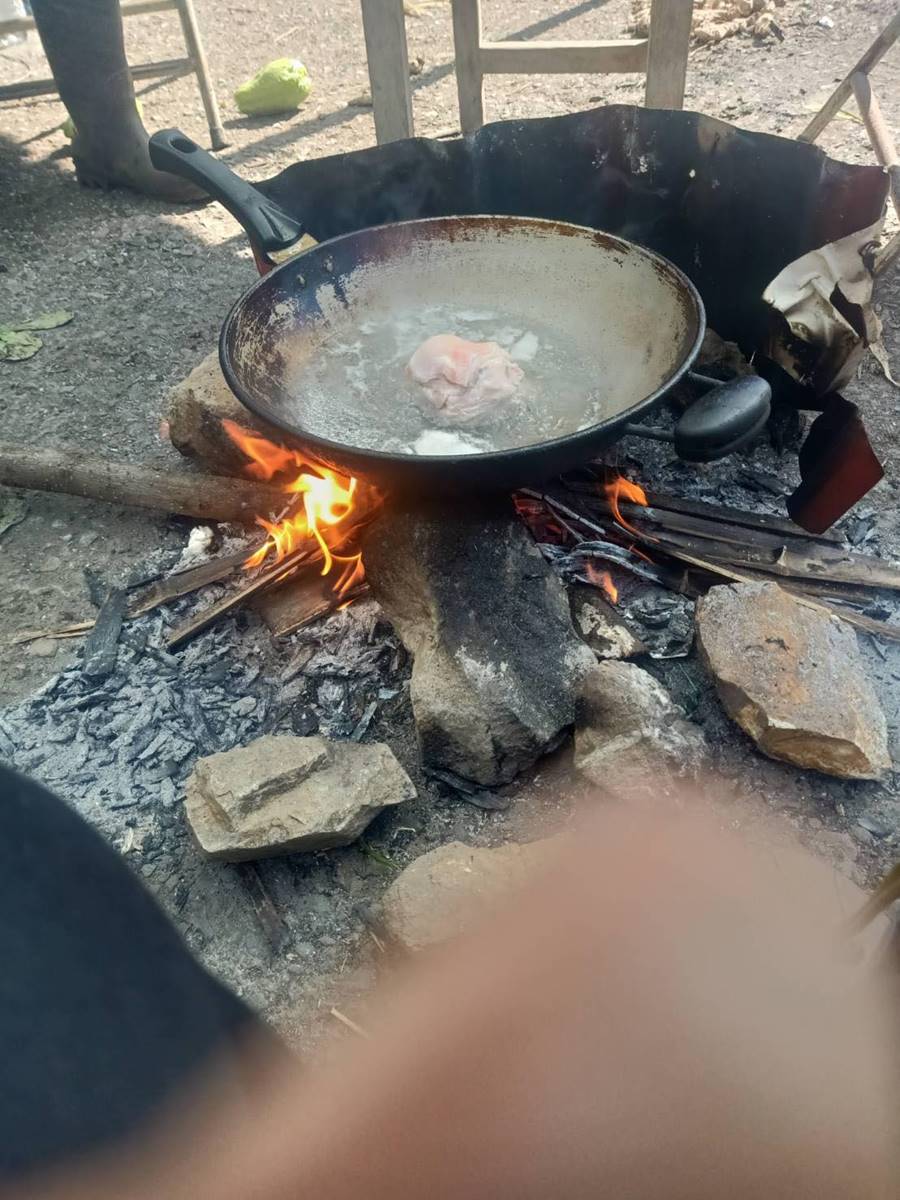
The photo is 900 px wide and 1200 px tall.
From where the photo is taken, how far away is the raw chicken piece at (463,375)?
2557 mm

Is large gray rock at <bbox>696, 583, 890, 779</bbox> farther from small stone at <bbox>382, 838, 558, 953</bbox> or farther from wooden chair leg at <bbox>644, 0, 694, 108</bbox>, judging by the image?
wooden chair leg at <bbox>644, 0, 694, 108</bbox>

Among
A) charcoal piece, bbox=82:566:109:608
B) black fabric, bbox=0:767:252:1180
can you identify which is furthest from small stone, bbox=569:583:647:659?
black fabric, bbox=0:767:252:1180

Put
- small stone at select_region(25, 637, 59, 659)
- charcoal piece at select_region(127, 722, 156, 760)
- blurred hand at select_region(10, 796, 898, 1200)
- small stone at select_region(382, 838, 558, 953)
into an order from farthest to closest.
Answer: small stone at select_region(25, 637, 59, 659) < charcoal piece at select_region(127, 722, 156, 760) < small stone at select_region(382, 838, 558, 953) < blurred hand at select_region(10, 796, 898, 1200)

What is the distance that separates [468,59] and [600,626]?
324 cm

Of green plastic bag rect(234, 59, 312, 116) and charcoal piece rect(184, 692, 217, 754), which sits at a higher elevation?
green plastic bag rect(234, 59, 312, 116)

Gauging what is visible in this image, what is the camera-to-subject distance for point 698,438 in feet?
7.38

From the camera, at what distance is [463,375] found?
2.59m

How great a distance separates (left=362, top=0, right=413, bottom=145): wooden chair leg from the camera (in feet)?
13.1

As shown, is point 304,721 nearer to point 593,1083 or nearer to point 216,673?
point 216,673

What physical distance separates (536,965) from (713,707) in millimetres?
1393

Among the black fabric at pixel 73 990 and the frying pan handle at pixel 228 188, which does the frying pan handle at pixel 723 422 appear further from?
the black fabric at pixel 73 990

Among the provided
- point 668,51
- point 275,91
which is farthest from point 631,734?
point 275,91

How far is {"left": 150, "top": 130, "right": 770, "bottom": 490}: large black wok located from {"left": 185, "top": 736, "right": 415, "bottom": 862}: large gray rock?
79 cm

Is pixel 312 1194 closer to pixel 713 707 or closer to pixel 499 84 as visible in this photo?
pixel 713 707
